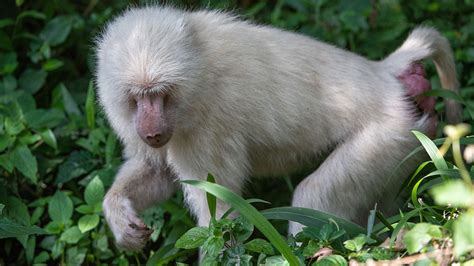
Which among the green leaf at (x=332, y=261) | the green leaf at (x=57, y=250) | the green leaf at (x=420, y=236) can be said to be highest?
the green leaf at (x=420, y=236)

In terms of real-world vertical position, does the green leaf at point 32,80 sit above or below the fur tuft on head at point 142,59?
below

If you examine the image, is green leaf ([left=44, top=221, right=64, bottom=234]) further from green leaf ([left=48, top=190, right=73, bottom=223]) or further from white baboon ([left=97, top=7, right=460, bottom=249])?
white baboon ([left=97, top=7, right=460, bottom=249])

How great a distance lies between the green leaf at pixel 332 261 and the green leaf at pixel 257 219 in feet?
0.51

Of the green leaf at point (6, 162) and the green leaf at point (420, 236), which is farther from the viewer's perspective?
the green leaf at point (6, 162)

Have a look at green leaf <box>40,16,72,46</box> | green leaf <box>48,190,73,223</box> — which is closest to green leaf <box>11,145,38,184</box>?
green leaf <box>48,190,73,223</box>

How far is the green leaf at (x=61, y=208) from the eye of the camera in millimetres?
5641

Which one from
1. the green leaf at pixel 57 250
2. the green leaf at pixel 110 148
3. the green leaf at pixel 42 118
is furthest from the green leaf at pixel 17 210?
the green leaf at pixel 110 148

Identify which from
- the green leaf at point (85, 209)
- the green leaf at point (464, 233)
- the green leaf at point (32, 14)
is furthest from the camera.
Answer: the green leaf at point (32, 14)

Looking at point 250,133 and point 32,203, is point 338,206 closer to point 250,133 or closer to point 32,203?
point 250,133

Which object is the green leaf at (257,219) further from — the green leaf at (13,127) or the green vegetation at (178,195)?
the green leaf at (13,127)

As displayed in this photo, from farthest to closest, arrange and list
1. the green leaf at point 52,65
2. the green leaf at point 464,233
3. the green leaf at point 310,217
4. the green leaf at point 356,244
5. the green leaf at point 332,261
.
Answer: the green leaf at point 52,65
the green leaf at point 310,217
the green leaf at point 356,244
the green leaf at point 332,261
the green leaf at point 464,233

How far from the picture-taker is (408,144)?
5.32m

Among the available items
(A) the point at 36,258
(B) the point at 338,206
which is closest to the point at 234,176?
(B) the point at 338,206

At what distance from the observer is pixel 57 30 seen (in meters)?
7.11
